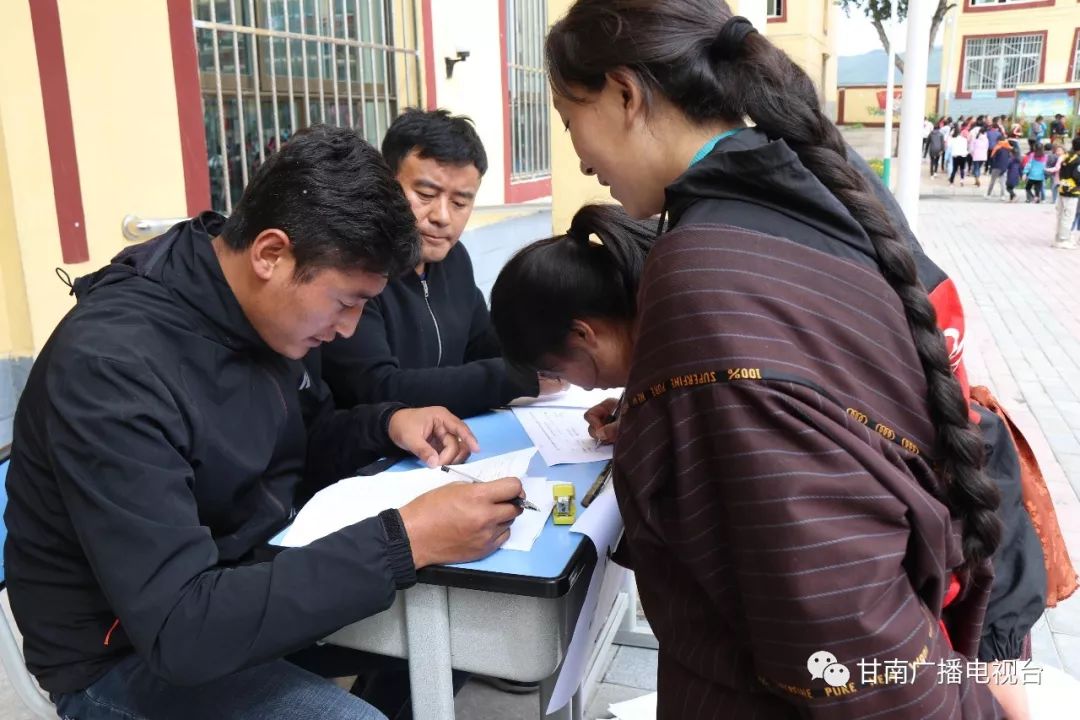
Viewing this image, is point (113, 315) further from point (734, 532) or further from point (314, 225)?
point (734, 532)

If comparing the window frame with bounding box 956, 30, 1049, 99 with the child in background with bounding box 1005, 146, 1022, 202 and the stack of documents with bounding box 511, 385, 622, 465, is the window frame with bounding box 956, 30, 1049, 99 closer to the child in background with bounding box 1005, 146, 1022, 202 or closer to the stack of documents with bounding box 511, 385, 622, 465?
the child in background with bounding box 1005, 146, 1022, 202

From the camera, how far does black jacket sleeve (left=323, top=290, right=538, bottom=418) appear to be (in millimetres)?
1918

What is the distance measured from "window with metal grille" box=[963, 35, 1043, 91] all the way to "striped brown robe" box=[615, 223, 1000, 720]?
1306 inches

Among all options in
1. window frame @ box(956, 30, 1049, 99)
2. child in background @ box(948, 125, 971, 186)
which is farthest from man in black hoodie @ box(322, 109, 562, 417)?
window frame @ box(956, 30, 1049, 99)

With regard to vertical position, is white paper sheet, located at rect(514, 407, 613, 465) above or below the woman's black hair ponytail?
below

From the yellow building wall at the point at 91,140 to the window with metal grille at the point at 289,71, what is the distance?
0.32m

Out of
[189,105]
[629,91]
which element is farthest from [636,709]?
[189,105]

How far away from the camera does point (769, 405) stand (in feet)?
2.77

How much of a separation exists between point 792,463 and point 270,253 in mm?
807

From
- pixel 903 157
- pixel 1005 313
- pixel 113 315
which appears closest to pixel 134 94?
pixel 113 315

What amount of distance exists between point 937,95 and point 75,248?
105ft

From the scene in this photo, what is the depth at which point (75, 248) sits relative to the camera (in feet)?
9.02

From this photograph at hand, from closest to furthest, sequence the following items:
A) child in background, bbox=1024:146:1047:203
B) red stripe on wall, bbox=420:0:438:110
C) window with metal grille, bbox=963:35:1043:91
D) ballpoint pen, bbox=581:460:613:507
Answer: ballpoint pen, bbox=581:460:613:507 < red stripe on wall, bbox=420:0:438:110 < child in background, bbox=1024:146:1047:203 < window with metal grille, bbox=963:35:1043:91

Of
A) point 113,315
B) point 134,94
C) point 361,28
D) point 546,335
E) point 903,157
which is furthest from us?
point 361,28
